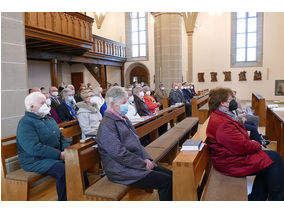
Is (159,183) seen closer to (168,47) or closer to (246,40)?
(168,47)

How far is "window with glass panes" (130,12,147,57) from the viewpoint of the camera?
17828 mm

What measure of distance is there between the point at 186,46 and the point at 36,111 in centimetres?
1595

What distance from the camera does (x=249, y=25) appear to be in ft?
53.0

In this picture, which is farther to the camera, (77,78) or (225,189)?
(77,78)

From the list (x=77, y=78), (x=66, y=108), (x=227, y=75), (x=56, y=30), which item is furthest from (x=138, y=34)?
(x=66, y=108)

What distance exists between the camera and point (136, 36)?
710 inches

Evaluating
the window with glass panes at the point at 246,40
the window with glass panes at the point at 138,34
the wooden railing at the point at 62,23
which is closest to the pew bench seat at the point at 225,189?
the wooden railing at the point at 62,23

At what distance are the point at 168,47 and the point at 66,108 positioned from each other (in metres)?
6.35

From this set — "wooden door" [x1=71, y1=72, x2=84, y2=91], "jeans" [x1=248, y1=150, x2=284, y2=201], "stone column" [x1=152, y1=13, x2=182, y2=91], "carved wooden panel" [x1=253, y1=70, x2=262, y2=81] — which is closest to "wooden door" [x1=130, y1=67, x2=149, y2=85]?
"wooden door" [x1=71, y1=72, x2=84, y2=91]

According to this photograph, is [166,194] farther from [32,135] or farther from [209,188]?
[32,135]

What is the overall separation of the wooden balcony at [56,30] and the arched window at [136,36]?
759cm

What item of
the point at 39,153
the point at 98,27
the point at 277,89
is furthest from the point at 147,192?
the point at 98,27

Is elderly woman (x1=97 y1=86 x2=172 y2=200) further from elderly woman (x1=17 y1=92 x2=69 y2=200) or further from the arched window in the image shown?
the arched window

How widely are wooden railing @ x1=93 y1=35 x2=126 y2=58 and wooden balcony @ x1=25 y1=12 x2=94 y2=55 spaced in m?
2.98
